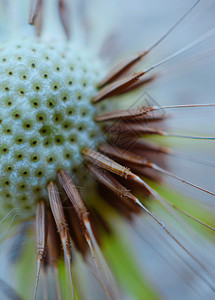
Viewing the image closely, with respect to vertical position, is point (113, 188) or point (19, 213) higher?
point (19, 213)

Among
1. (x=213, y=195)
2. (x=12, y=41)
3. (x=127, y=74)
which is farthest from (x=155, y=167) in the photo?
(x=12, y=41)

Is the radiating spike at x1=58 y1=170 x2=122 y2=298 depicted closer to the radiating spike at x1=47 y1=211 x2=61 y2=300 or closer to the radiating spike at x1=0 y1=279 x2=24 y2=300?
the radiating spike at x1=47 y1=211 x2=61 y2=300

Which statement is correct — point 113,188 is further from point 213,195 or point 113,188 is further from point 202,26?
point 202,26

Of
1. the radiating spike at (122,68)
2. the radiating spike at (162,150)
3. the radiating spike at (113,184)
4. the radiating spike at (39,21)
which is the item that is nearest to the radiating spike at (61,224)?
the radiating spike at (113,184)

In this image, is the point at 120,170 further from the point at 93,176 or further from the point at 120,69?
the point at 120,69

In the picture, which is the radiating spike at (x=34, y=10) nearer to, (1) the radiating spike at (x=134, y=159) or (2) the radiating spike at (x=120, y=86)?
(2) the radiating spike at (x=120, y=86)

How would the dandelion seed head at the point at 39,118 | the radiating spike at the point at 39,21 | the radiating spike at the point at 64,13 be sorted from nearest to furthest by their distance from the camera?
the dandelion seed head at the point at 39,118, the radiating spike at the point at 39,21, the radiating spike at the point at 64,13

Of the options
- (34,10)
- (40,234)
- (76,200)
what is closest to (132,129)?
(76,200)
